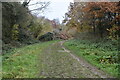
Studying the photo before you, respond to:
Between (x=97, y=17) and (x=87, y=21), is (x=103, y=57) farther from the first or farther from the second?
(x=87, y=21)

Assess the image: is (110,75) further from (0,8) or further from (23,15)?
(23,15)

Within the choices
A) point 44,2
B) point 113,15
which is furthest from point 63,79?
point 44,2

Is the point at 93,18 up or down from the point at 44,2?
down

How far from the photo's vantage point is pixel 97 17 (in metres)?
18.4

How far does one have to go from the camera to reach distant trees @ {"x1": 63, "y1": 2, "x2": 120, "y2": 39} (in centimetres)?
1595

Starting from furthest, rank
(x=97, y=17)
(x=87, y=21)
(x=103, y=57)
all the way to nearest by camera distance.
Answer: (x=87, y=21)
(x=97, y=17)
(x=103, y=57)

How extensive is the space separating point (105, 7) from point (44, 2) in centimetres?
1158

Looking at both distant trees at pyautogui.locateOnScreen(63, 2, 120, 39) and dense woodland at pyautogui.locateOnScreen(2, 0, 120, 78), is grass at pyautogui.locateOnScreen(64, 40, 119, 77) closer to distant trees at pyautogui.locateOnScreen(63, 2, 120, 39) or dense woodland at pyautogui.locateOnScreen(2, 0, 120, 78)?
dense woodland at pyautogui.locateOnScreen(2, 0, 120, 78)

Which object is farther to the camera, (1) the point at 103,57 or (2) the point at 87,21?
(2) the point at 87,21

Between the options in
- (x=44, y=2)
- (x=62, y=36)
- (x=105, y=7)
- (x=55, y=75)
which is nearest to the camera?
(x=55, y=75)

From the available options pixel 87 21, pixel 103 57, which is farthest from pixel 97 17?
pixel 103 57

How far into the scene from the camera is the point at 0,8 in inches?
579

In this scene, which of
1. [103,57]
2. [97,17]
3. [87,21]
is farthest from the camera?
[87,21]

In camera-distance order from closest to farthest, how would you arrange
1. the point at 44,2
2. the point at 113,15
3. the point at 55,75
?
the point at 55,75 < the point at 113,15 < the point at 44,2
